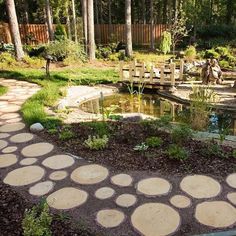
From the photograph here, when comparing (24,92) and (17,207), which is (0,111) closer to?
(24,92)

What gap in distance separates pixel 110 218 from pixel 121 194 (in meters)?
0.43

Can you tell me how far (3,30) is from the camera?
2036cm

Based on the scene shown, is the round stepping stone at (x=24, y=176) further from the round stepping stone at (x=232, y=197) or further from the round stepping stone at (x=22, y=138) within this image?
the round stepping stone at (x=232, y=197)

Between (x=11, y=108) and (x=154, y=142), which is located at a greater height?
(x=154, y=142)

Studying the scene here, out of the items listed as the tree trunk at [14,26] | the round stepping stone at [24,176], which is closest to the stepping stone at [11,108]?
the round stepping stone at [24,176]

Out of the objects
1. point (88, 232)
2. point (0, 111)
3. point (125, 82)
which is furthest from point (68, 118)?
point (125, 82)

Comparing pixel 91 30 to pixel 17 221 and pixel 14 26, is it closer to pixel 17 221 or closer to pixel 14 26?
pixel 14 26

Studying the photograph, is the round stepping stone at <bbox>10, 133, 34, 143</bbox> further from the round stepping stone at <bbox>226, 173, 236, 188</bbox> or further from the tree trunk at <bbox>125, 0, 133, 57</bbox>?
the tree trunk at <bbox>125, 0, 133, 57</bbox>

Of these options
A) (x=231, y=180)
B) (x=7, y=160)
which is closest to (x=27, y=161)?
(x=7, y=160)

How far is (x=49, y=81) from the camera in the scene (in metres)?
9.81

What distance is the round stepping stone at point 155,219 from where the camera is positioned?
2.97m

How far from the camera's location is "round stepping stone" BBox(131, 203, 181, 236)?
9.74 ft

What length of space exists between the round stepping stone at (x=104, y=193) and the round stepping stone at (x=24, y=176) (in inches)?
33.6

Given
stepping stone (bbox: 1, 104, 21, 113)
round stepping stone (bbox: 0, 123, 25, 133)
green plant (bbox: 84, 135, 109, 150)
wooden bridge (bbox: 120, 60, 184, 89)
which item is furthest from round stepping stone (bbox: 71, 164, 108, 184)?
wooden bridge (bbox: 120, 60, 184, 89)
